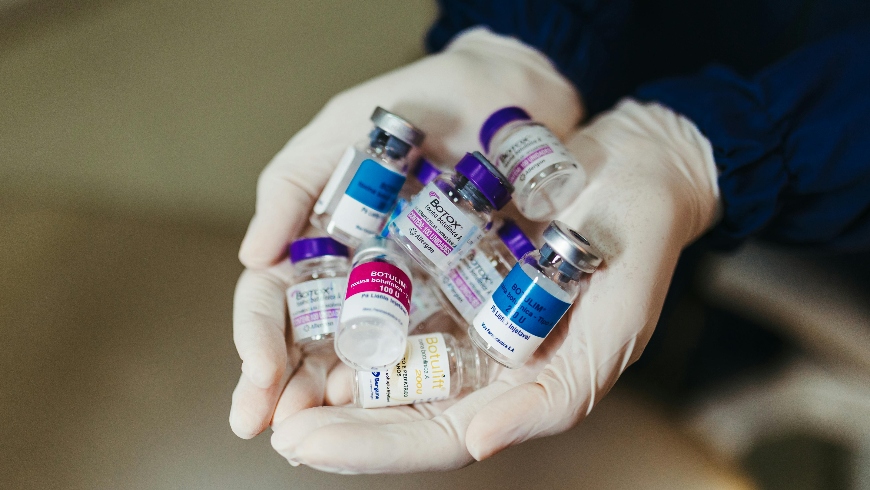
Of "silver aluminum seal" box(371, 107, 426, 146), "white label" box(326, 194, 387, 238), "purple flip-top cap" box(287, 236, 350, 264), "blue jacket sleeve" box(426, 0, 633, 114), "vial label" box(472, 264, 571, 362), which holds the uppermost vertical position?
"blue jacket sleeve" box(426, 0, 633, 114)

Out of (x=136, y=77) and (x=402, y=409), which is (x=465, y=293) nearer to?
(x=402, y=409)

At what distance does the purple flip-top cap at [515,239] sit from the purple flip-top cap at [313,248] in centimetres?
32

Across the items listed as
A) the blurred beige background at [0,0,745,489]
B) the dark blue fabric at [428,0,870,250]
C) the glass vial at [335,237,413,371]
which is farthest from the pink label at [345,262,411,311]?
the dark blue fabric at [428,0,870,250]

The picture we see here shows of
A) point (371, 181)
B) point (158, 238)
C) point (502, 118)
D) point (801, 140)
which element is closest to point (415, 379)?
point (371, 181)

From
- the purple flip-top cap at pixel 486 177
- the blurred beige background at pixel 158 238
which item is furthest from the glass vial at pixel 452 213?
the blurred beige background at pixel 158 238

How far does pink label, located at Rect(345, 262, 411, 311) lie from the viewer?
0.97 metres

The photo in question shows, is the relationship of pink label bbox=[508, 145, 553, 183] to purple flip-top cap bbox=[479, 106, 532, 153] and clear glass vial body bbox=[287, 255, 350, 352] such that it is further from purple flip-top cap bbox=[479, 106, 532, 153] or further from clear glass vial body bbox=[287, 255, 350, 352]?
clear glass vial body bbox=[287, 255, 350, 352]

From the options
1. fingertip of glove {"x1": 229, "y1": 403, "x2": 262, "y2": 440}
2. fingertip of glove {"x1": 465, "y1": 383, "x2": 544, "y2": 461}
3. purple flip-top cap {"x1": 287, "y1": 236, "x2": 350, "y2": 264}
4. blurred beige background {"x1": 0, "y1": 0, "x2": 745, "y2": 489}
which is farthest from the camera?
blurred beige background {"x1": 0, "y1": 0, "x2": 745, "y2": 489}

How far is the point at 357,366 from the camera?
3.31 feet

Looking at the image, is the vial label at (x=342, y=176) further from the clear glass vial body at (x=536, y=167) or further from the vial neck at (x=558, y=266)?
the vial neck at (x=558, y=266)

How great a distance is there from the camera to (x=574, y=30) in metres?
1.34

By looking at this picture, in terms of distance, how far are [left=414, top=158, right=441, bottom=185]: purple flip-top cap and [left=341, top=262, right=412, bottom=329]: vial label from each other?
0.81ft

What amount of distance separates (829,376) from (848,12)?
2.83 feet

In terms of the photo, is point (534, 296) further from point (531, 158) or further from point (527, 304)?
point (531, 158)
